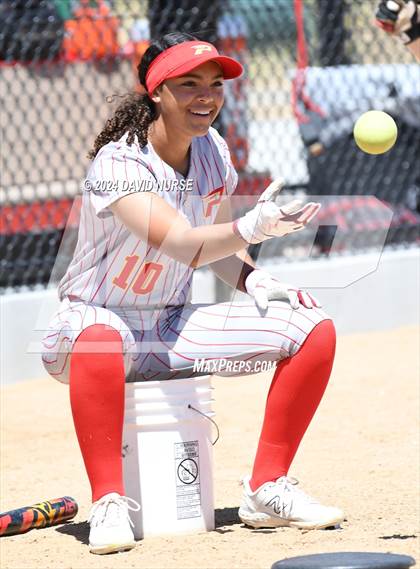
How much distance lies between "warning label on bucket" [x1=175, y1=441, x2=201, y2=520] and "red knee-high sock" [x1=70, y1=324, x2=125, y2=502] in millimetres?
180

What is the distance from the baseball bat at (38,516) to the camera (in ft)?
12.5

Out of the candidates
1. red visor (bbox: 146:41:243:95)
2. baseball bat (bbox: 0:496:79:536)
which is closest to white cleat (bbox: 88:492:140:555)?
baseball bat (bbox: 0:496:79:536)

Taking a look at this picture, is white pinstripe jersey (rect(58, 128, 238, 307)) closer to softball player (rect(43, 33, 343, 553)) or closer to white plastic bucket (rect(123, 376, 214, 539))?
softball player (rect(43, 33, 343, 553))

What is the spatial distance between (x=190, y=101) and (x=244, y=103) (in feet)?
13.1

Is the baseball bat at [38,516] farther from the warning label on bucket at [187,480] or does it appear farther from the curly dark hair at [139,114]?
the curly dark hair at [139,114]

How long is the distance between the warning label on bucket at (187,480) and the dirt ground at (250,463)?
82 mm

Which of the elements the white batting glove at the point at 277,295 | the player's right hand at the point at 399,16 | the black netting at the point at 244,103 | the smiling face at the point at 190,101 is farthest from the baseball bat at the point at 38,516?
the black netting at the point at 244,103

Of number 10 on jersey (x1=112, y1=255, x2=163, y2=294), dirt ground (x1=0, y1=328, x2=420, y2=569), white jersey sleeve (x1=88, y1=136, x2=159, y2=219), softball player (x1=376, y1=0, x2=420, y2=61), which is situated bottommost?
dirt ground (x1=0, y1=328, x2=420, y2=569)

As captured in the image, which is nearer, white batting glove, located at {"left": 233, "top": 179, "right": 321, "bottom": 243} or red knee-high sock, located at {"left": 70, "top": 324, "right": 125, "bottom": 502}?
white batting glove, located at {"left": 233, "top": 179, "right": 321, "bottom": 243}

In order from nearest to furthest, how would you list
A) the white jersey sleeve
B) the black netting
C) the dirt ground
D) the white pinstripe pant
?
the dirt ground → the white jersey sleeve → the white pinstripe pant → the black netting

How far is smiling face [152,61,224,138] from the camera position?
145 inches

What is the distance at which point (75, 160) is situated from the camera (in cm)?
701

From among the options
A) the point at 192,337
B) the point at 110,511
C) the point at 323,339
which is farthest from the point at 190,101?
the point at 110,511

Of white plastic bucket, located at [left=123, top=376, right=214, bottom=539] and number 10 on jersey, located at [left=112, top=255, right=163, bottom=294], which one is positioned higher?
number 10 on jersey, located at [left=112, top=255, right=163, bottom=294]
